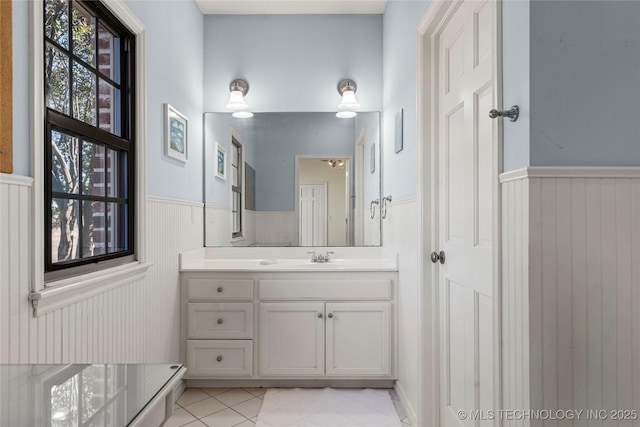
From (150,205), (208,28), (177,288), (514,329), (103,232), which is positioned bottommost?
(177,288)

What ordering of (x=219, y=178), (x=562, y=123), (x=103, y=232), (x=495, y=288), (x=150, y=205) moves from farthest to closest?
(x=219, y=178) < (x=150, y=205) < (x=103, y=232) < (x=495, y=288) < (x=562, y=123)

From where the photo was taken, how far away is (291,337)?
2500 millimetres

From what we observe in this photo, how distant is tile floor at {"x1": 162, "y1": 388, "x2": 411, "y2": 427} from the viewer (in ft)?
6.96

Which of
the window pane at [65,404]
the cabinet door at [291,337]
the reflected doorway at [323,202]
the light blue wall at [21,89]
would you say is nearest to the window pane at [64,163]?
the light blue wall at [21,89]

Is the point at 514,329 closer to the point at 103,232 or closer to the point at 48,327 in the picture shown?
the point at 48,327

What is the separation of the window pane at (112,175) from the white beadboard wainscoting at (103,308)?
0.20 metres

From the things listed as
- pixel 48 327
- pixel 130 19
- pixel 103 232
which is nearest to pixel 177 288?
pixel 103 232

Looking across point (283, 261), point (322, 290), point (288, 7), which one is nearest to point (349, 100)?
point (288, 7)

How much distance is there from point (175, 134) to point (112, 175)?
681 mm

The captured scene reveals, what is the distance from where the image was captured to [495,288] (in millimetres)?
1142

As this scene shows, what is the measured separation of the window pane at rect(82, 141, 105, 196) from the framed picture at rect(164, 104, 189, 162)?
0.57m

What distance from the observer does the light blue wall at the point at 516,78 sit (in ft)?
3.22

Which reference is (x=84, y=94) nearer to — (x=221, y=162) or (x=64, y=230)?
(x=64, y=230)

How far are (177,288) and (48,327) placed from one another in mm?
1217
